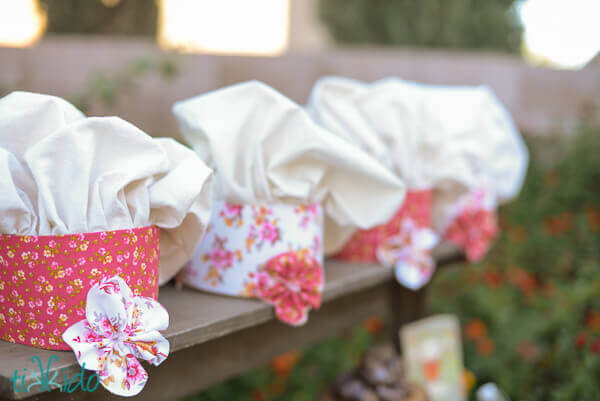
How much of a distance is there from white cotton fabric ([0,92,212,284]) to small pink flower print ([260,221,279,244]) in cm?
20

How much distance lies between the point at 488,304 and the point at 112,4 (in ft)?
8.67

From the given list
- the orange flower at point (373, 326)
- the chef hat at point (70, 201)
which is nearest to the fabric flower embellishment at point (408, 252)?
the chef hat at point (70, 201)

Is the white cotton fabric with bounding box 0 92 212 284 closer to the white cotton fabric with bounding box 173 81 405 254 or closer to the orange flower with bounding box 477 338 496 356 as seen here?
the white cotton fabric with bounding box 173 81 405 254

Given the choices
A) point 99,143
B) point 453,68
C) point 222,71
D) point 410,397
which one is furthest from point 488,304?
Answer: point 99,143

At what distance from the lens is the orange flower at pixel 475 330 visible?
7.73ft

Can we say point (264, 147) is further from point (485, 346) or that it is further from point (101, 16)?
point (101, 16)

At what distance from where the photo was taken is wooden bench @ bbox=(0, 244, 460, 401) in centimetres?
70

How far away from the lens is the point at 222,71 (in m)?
2.55

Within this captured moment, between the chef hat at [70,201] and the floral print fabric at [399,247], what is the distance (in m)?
0.62

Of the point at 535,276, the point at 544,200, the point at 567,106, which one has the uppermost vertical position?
the point at 567,106

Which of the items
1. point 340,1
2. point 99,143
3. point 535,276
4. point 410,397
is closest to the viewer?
point 99,143

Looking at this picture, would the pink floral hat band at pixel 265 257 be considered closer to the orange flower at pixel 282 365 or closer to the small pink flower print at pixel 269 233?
the small pink flower print at pixel 269 233

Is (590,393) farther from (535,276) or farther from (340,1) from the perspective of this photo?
(340,1)

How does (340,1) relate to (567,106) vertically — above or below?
above
